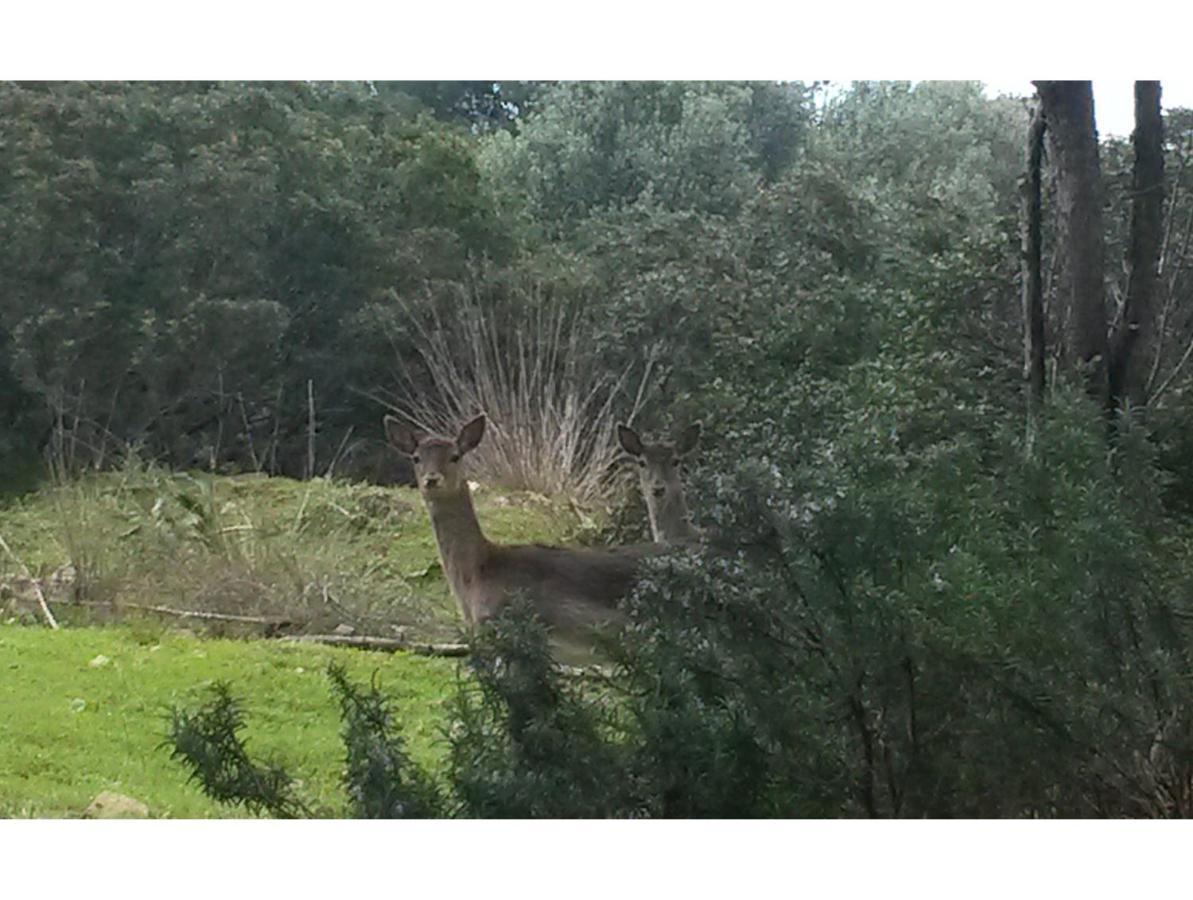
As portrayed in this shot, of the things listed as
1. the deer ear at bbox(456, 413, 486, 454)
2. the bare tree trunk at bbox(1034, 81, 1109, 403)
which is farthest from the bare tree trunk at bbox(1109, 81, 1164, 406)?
the deer ear at bbox(456, 413, 486, 454)

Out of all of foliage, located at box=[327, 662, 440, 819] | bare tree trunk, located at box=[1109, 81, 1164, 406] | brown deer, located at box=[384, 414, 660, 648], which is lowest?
foliage, located at box=[327, 662, 440, 819]

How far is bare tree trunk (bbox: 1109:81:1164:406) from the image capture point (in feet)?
14.6

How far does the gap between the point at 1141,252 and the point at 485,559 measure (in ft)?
6.23

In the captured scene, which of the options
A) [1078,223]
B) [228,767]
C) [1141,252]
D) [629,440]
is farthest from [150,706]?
[1141,252]

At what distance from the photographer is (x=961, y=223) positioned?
15.0ft

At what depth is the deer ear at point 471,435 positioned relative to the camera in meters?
4.41

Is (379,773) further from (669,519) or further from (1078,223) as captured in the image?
(1078,223)

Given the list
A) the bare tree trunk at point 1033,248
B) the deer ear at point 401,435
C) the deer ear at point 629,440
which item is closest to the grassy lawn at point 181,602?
the deer ear at point 401,435

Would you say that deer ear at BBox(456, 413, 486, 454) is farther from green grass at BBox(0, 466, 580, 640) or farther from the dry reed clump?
green grass at BBox(0, 466, 580, 640)

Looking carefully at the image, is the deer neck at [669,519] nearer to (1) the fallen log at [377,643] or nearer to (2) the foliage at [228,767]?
(1) the fallen log at [377,643]

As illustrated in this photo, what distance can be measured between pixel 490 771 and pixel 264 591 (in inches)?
33.4

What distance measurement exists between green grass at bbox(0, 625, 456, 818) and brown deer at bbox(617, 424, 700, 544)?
65 centimetres

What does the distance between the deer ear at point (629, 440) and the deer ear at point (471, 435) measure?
349 mm

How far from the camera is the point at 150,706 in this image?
443 centimetres
